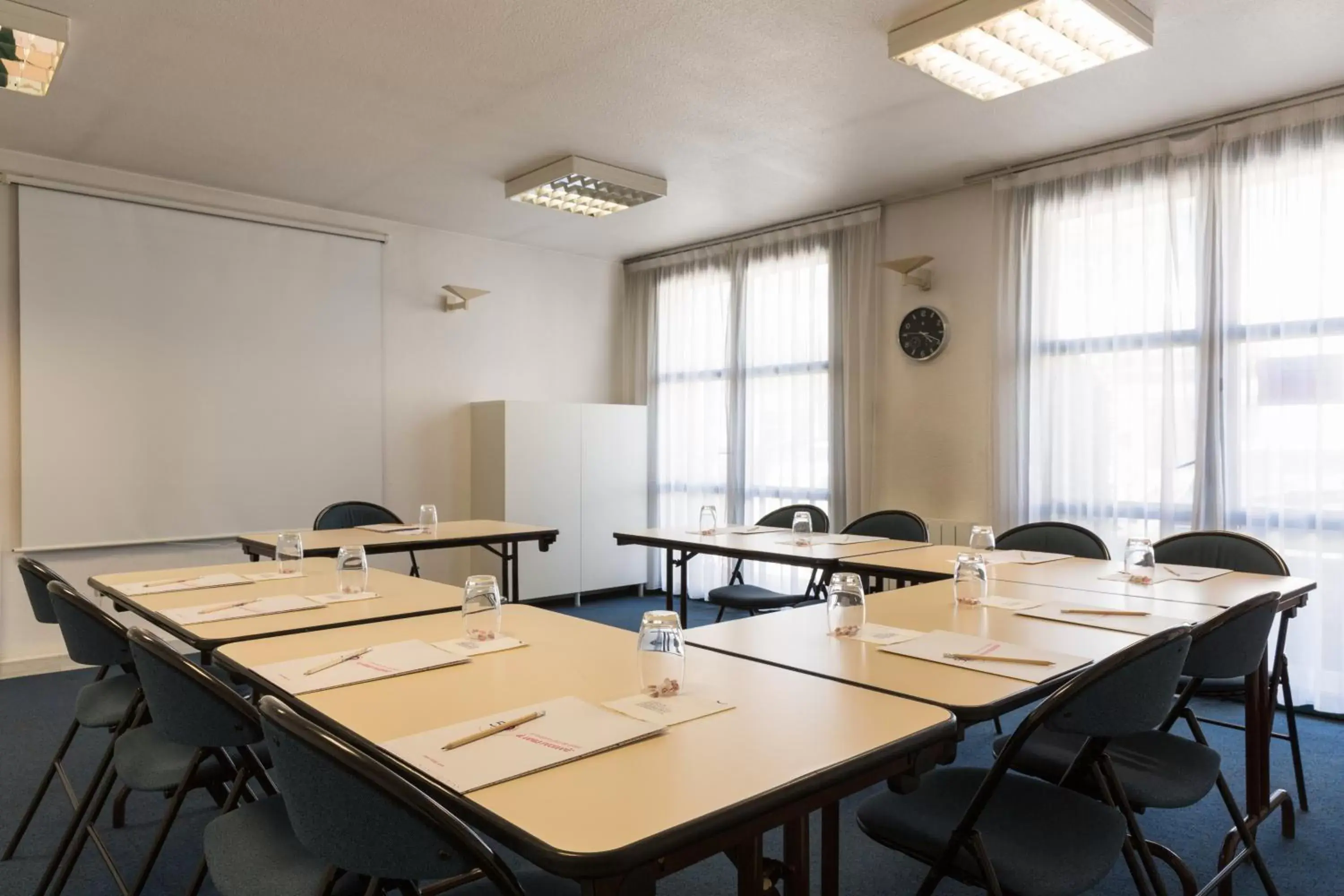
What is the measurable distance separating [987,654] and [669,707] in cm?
76

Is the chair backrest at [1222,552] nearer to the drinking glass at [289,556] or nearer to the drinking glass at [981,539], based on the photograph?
the drinking glass at [981,539]

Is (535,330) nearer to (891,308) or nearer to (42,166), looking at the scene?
(891,308)

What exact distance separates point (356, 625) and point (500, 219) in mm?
4452

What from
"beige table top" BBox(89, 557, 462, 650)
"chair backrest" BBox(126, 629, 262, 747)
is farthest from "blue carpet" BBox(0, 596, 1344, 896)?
"chair backrest" BBox(126, 629, 262, 747)

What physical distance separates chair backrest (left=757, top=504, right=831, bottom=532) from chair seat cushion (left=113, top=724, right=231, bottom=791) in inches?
131

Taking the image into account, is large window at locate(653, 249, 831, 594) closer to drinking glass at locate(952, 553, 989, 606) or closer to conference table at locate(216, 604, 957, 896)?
drinking glass at locate(952, 553, 989, 606)

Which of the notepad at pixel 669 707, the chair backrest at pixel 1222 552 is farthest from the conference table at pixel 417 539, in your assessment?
the chair backrest at pixel 1222 552

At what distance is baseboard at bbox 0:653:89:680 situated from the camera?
4703mm

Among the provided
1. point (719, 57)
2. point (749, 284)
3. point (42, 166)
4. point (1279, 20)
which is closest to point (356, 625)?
point (719, 57)

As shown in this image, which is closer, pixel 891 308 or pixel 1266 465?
pixel 1266 465

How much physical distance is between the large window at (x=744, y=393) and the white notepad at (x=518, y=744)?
186 inches

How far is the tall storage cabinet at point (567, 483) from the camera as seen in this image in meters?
6.43

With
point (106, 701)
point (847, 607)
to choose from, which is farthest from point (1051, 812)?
point (106, 701)

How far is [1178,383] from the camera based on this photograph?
4375 millimetres
